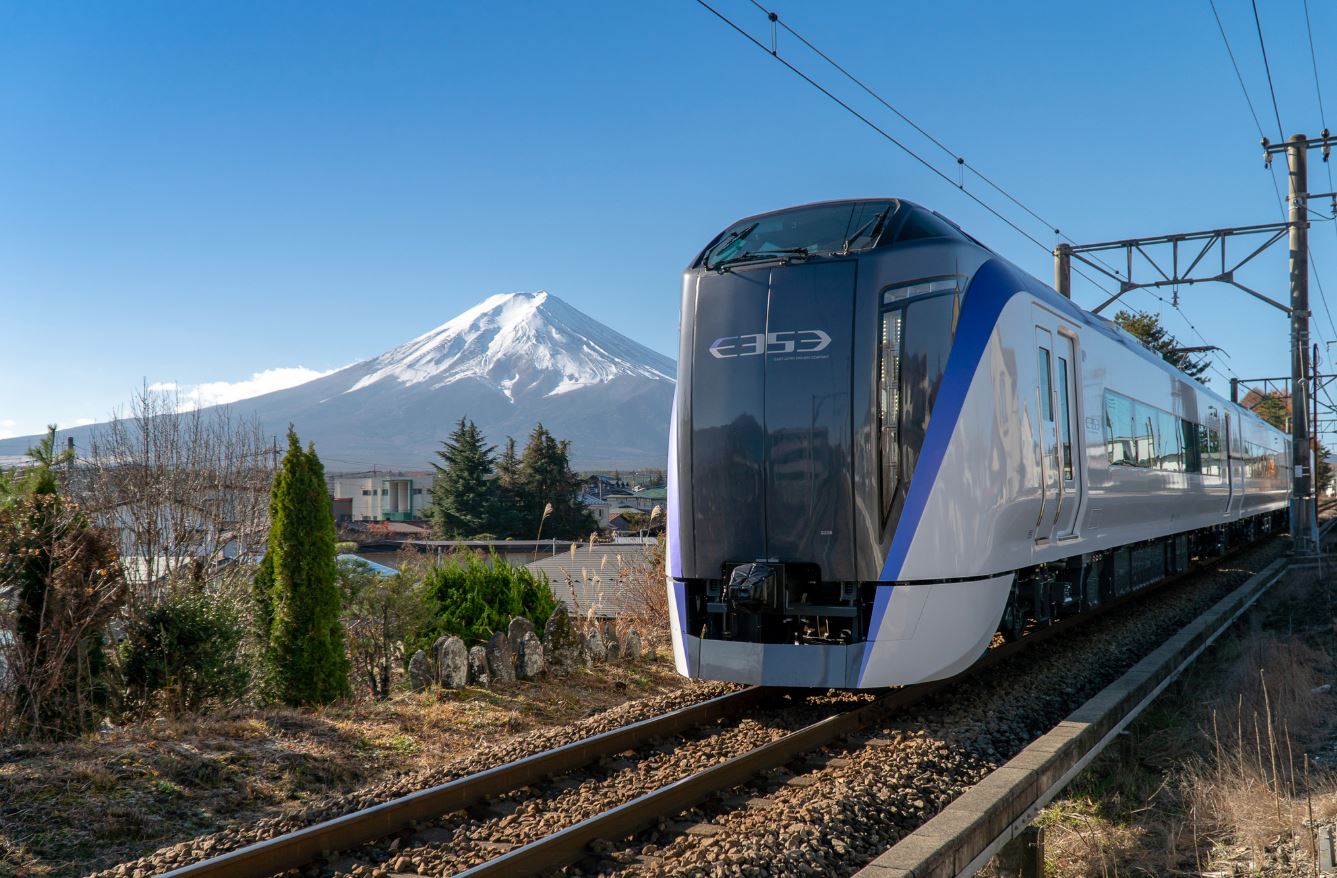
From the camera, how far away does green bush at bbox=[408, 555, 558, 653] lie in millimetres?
10820

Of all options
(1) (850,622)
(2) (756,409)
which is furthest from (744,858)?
(2) (756,409)

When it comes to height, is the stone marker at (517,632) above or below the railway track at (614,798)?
above

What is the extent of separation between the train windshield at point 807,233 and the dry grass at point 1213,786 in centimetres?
380

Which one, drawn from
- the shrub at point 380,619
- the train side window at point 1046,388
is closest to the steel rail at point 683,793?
the train side window at point 1046,388

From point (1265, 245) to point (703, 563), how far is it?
1558cm

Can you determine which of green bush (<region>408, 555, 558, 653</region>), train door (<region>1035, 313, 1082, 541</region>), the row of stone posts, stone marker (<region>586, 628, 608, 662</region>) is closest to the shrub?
green bush (<region>408, 555, 558, 653</region>)

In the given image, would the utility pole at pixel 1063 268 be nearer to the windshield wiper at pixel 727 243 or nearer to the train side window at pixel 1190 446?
the train side window at pixel 1190 446

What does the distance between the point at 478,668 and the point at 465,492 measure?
47.7 metres

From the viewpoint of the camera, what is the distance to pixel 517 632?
9.41 meters

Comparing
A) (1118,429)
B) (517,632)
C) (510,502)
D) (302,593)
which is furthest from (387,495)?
(1118,429)

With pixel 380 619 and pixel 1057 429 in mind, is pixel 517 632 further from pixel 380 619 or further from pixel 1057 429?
pixel 1057 429

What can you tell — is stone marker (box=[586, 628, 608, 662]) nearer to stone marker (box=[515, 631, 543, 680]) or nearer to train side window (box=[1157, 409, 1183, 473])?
stone marker (box=[515, 631, 543, 680])

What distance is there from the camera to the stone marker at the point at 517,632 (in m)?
9.32

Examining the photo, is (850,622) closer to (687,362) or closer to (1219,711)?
(687,362)
